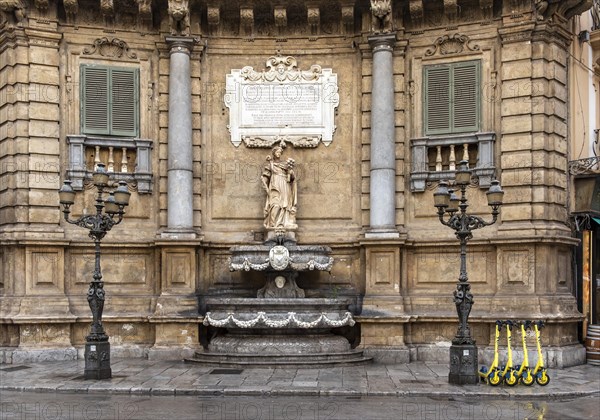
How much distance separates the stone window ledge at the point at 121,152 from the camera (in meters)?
19.8

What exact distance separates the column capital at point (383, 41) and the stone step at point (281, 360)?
7.27m

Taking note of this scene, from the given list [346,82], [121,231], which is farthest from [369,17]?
[121,231]

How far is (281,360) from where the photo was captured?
57.4 feet

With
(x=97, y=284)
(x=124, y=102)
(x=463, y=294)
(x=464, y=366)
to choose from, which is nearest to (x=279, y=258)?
(x=97, y=284)

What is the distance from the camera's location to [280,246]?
61.6ft

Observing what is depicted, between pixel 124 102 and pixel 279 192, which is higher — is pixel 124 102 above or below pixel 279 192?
above

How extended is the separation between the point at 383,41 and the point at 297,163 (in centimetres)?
361

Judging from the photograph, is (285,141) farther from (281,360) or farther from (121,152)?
(281,360)

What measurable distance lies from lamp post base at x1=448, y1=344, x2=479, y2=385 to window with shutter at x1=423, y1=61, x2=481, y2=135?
6.13 metres

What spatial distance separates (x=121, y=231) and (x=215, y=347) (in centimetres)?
390

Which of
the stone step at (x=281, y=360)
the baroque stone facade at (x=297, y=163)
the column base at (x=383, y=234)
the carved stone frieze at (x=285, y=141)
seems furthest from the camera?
the carved stone frieze at (x=285, y=141)

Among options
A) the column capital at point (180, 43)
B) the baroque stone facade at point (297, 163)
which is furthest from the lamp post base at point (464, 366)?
the column capital at point (180, 43)

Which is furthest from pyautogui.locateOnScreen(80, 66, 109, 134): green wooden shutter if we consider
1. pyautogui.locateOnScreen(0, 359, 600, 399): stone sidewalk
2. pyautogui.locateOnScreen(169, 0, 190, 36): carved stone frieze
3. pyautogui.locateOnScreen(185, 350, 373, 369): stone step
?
pyautogui.locateOnScreen(185, 350, 373, 369): stone step

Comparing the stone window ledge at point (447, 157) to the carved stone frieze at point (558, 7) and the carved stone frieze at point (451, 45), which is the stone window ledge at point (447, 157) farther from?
the carved stone frieze at point (558, 7)
